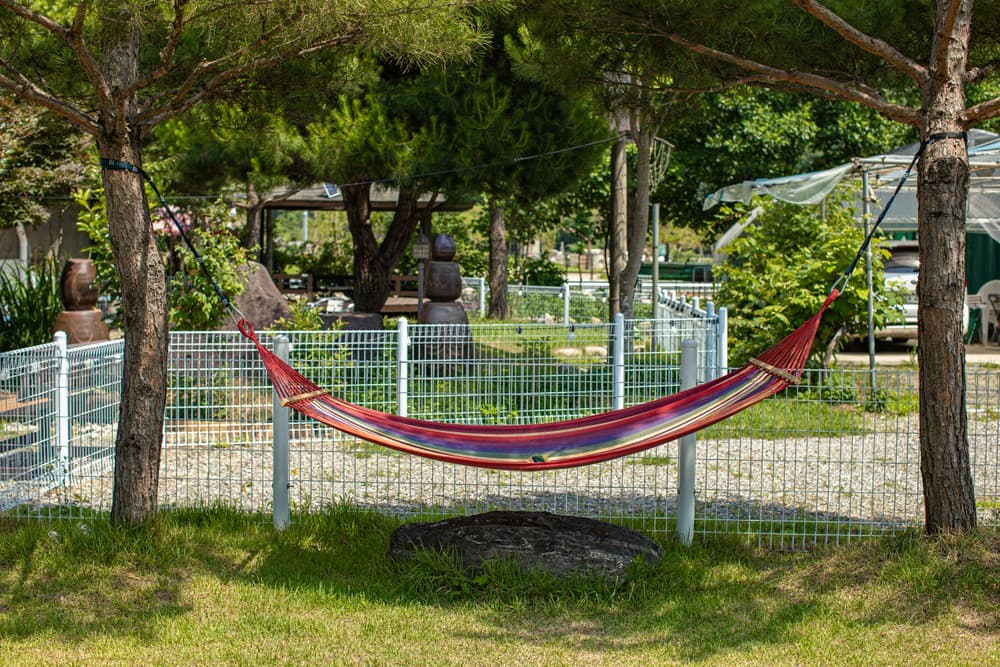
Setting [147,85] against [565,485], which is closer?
[147,85]

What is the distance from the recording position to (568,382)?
768 centimetres

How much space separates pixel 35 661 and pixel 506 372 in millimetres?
4141

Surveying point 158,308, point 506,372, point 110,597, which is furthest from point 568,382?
point 110,597

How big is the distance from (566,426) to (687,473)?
0.77 meters

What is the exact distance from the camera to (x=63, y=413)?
20.0 ft

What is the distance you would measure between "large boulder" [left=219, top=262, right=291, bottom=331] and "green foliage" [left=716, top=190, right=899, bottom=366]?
4524mm

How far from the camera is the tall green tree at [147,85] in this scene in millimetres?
4430

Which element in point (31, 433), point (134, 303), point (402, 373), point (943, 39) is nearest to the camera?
point (943, 39)

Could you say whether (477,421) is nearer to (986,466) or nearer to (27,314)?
(986,466)

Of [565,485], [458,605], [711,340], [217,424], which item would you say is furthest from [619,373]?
[458,605]

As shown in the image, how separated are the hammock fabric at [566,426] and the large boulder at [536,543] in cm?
35

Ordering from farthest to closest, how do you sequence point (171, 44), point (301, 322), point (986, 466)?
point (301, 322)
point (986, 466)
point (171, 44)

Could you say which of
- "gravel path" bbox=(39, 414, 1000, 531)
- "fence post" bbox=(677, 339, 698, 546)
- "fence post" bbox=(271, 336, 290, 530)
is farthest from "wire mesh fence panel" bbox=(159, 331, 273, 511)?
"fence post" bbox=(677, 339, 698, 546)

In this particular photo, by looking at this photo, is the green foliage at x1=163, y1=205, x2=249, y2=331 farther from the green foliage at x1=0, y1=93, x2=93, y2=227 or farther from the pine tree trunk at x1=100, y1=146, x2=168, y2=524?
the pine tree trunk at x1=100, y1=146, x2=168, y2=524
